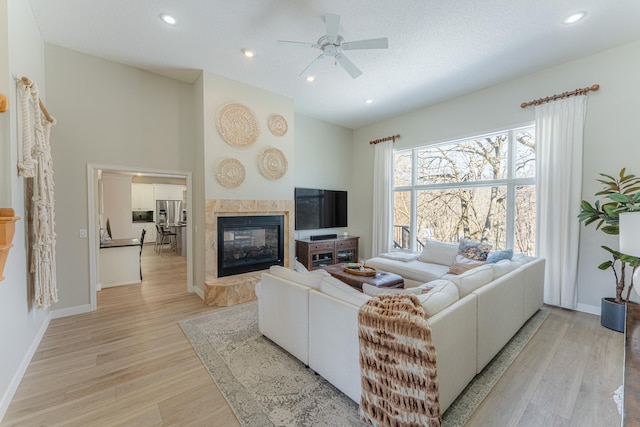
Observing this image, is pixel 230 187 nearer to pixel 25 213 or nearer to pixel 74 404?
pixel 25 213

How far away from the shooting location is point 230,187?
13.2 feet

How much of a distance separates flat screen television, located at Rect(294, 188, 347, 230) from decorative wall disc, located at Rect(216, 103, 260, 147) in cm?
151

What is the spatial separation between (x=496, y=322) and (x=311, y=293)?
1682 millimetres

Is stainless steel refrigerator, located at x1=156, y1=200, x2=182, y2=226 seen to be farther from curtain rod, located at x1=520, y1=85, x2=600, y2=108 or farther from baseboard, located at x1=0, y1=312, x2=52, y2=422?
curtain rod, located at x1=520, y1=85, x2=600, y2=108

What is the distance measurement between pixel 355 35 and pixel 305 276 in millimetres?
2676

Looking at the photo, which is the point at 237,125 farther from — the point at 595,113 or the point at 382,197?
the point at 595,113

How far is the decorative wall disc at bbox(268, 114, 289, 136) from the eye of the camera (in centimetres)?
443

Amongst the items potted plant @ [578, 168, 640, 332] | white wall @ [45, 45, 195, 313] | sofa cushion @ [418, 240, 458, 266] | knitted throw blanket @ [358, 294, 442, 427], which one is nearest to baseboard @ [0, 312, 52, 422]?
white wall @ [45, 45, 195, 313]

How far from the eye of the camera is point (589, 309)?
11.0ft


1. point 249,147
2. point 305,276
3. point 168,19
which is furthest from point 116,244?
point 305,276

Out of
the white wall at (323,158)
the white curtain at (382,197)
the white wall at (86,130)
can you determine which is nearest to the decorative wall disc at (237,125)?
the white wall at (86,130)

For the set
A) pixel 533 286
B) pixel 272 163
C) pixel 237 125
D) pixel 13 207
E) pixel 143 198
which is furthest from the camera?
pixel 143 198

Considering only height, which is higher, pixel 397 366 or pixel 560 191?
pixel 560 191

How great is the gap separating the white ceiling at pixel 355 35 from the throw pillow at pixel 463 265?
2697mm
